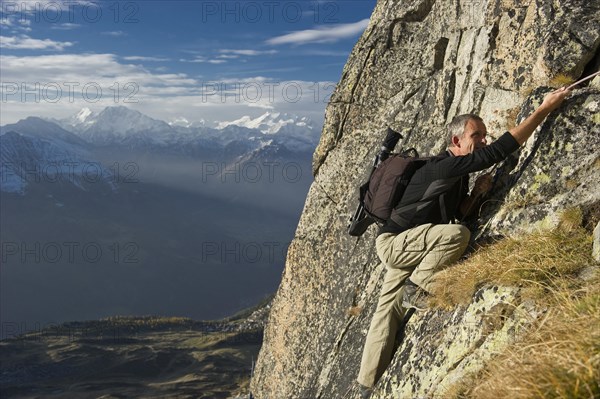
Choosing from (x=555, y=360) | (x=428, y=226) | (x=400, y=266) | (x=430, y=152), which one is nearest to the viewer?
(x=555, y=360)

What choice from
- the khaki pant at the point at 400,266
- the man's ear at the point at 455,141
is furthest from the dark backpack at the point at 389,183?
the man's ear at the point at 455,141

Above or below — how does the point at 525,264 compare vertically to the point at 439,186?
below

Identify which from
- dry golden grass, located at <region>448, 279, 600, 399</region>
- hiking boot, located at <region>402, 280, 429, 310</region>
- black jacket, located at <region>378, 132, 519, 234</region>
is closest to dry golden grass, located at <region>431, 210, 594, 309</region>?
hiking boot, located at <region>402, 280, 429, 310</region>

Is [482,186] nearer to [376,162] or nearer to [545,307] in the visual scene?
[376,162]

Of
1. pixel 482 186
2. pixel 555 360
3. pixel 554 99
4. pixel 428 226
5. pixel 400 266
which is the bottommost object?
pixel 400 266

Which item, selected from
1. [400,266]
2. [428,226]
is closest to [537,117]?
[428,226]

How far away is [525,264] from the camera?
898 centimetres

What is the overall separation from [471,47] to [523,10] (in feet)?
10.8

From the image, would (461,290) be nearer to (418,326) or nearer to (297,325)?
(418,326)

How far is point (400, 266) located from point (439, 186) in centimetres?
217

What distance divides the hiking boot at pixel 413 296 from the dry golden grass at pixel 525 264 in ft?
1.89

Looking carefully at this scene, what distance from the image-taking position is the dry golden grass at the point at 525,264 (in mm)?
8578

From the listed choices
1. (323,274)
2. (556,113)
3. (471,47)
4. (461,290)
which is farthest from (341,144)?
(461,290)

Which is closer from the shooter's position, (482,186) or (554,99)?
(554,99)
